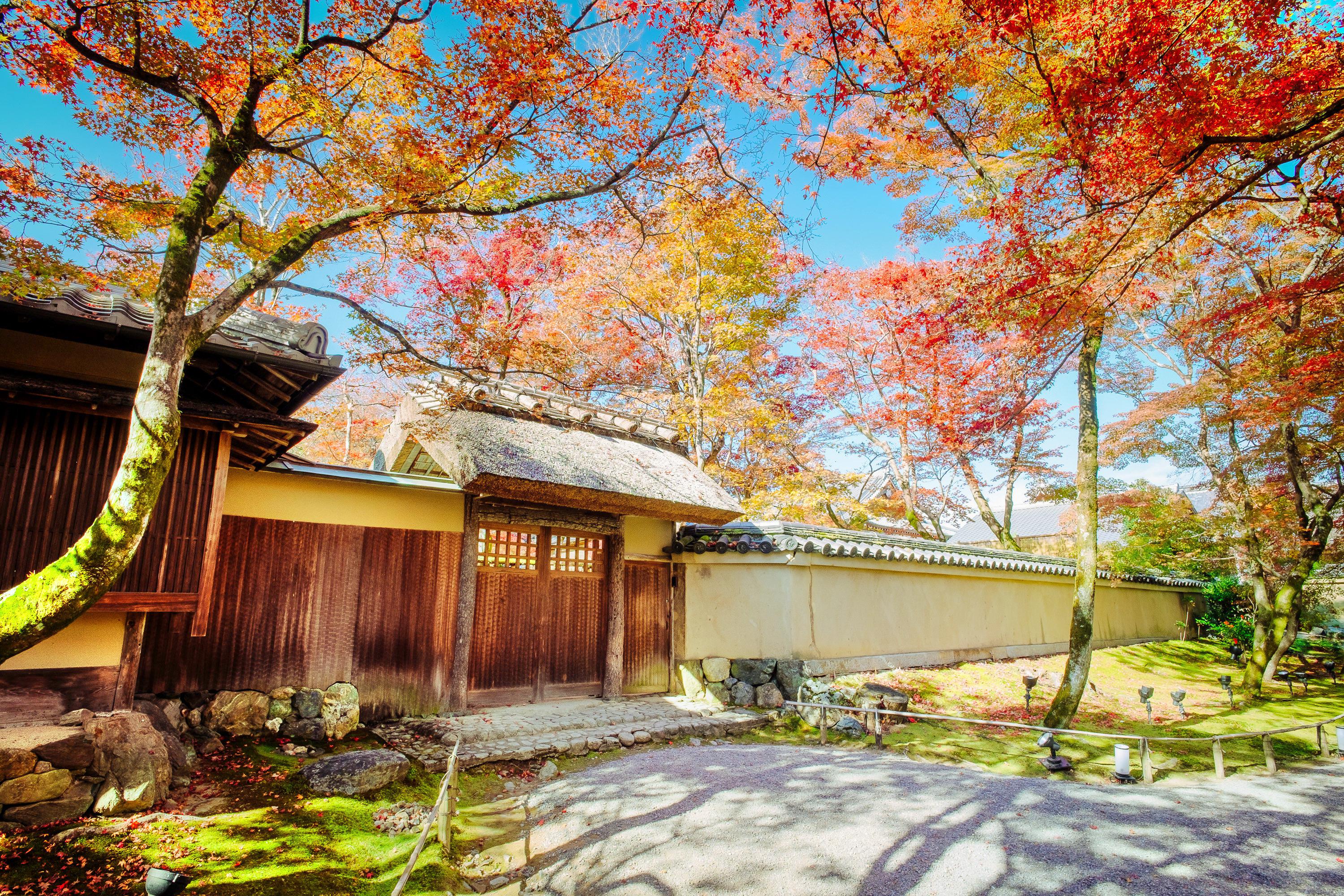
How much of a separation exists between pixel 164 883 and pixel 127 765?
264 cm

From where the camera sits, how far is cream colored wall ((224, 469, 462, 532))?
6781 millimetres

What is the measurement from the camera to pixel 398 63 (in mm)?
5633

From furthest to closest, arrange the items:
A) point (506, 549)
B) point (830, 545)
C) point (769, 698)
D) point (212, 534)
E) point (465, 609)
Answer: point (830, 545) → point (769, 698) → point (506, 549) → point (465, 609) → point (212, 534)

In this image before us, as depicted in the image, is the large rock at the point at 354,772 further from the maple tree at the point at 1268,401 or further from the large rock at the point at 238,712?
the maple tree at the point at 1268,401

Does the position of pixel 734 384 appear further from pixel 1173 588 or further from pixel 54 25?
pixel 1173 588

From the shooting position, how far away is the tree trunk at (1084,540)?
7.80m

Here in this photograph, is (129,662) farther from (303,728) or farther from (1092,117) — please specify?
(1092,117)

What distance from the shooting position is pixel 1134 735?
704 cm

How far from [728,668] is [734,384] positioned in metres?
7.53

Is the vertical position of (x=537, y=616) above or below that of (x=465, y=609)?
below

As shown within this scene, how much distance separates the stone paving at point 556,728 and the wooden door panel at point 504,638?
29cm

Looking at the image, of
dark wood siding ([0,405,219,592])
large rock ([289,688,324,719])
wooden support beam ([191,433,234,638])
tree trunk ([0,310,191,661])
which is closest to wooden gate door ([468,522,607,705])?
large rock ([289,688,324,719])

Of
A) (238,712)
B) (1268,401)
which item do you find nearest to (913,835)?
(238,712)

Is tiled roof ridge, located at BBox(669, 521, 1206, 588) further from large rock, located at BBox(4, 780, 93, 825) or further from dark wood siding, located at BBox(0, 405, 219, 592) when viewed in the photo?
large rock, located at BBox(4, 780, 93, 825)
